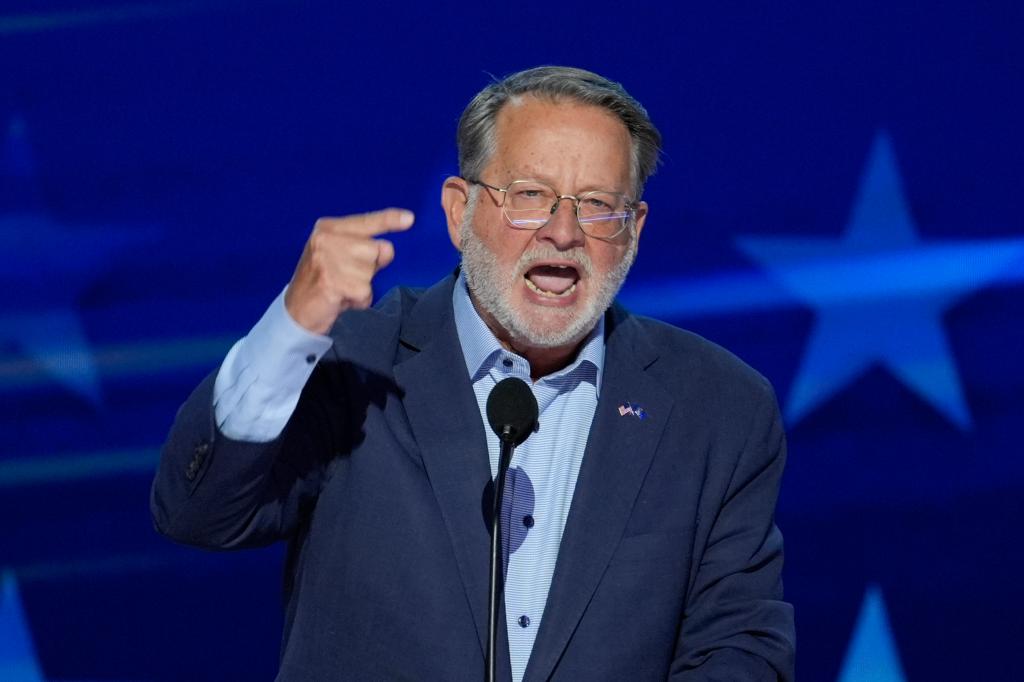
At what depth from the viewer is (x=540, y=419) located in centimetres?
203

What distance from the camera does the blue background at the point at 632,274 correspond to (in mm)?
2744

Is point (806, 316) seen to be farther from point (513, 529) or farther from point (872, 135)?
point (513, 529)

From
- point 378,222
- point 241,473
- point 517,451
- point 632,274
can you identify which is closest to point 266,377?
point 241,473

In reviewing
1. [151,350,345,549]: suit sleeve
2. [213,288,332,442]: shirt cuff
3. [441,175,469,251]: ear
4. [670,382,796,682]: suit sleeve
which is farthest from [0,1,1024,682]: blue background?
[213,288,332,442]: shirt cuff

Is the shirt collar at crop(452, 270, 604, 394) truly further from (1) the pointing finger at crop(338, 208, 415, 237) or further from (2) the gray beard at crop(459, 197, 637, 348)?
(1) the pointing finger at crop(338, 208, 415, 237)

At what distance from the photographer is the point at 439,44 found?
9.34ft

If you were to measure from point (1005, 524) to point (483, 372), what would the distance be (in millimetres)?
1299

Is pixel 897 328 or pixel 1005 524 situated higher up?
pixel 897 328

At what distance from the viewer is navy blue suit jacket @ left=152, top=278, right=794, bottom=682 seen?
1800 mm

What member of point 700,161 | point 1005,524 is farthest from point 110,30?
point 1005,524

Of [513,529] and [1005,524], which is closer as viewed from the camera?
[513,529]

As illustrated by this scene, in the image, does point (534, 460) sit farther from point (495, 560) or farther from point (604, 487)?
point (495, 560)

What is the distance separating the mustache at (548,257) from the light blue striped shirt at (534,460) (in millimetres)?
127

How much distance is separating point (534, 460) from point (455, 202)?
0.45 m
